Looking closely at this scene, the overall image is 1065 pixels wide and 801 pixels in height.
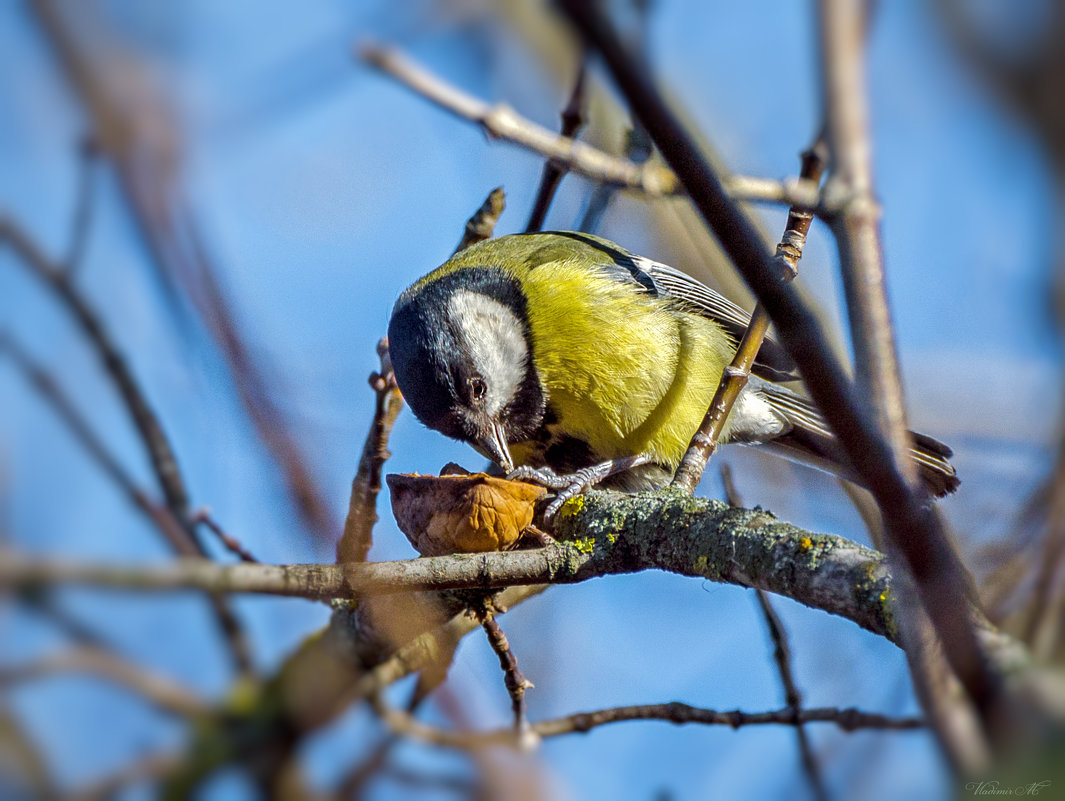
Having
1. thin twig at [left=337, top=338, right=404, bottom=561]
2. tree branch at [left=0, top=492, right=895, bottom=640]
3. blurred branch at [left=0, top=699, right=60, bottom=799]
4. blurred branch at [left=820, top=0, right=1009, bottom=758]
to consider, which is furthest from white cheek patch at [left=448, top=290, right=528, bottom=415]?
blurred branch at [left=0, top=699, right=60, bottom=799]

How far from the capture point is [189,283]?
76.4 inches

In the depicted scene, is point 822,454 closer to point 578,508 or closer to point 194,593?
point 578,508

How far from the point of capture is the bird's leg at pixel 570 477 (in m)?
2.51

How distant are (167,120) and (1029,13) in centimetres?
243

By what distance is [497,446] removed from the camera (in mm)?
3436

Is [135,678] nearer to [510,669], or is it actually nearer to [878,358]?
[510,669]

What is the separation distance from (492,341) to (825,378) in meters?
2.41

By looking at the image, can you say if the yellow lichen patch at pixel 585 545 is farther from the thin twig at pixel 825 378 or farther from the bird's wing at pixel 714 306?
the bird's wing at pixel 714 306

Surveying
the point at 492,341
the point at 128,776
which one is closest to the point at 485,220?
the point at 492,341

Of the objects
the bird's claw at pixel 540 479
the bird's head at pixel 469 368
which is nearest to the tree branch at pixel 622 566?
the bird's claw at pixel 540 479

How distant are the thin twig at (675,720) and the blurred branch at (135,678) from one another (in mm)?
705

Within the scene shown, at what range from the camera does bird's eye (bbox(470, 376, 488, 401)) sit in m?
3.46

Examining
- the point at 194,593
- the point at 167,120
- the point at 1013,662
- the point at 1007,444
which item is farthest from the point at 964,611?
the point at 1007,444

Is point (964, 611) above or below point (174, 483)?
below
